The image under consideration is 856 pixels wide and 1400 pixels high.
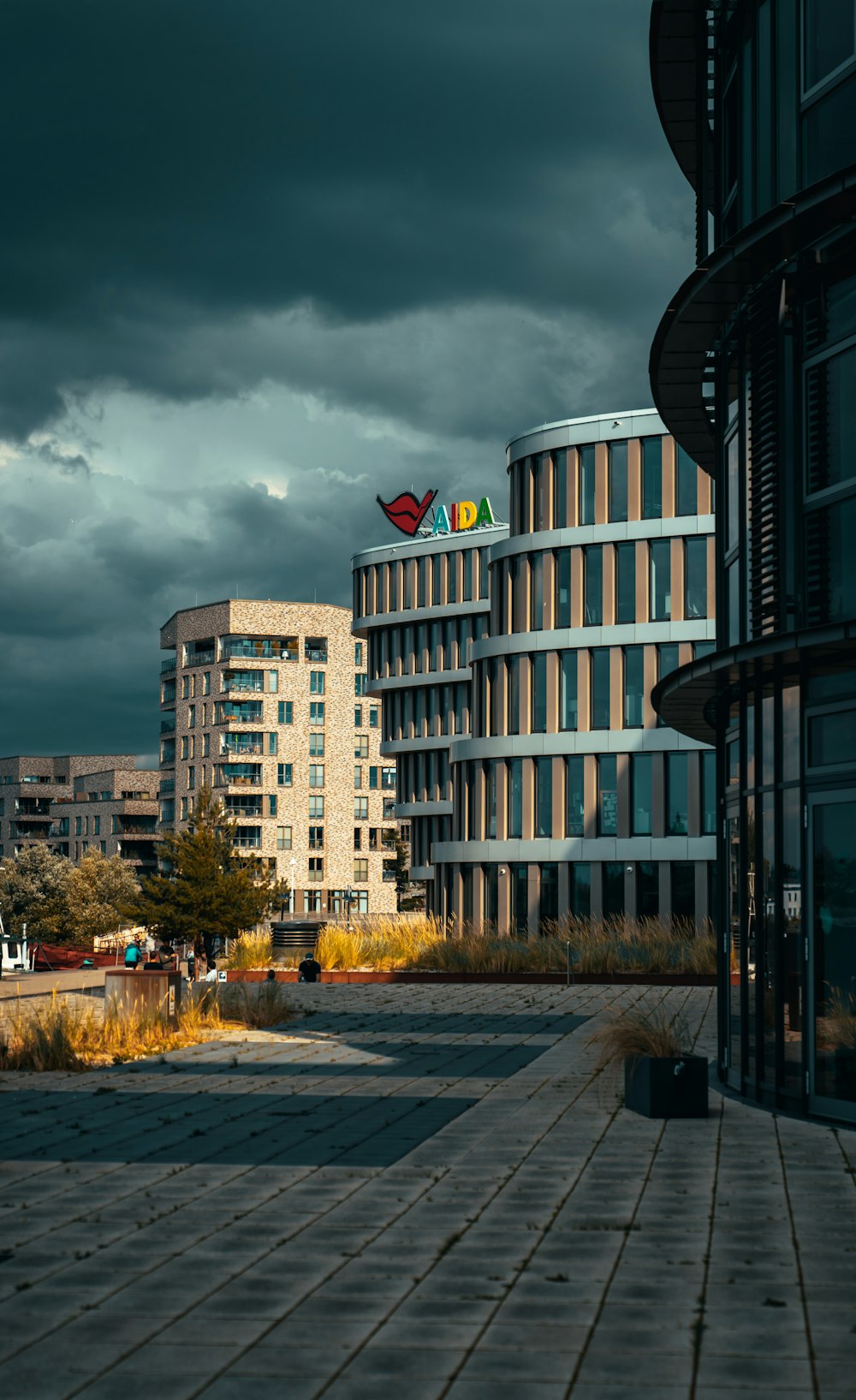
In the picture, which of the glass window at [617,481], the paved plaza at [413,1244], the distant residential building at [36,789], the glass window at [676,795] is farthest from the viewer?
the distant residential building at [36,789]

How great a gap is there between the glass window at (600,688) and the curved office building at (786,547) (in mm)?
34810

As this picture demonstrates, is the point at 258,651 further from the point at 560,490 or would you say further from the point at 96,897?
the point at 560,490

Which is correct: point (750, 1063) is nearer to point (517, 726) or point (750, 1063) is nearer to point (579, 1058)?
point (579, 1058)

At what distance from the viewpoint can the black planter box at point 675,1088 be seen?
559 inches

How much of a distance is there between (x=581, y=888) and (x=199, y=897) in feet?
47.5

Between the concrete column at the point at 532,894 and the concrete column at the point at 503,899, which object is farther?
the concrete column at the point at 503,899

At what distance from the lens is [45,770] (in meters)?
173

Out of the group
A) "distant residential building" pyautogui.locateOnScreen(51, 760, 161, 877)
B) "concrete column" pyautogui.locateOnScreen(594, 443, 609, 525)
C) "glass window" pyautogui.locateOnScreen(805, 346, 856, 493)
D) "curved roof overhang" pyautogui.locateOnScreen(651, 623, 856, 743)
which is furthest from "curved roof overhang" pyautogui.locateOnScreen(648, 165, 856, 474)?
"distant residential building" pyautogui.locateOnScreen(51, 760, 161, 877)

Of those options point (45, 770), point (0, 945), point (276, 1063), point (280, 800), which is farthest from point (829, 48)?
point (45, 770)

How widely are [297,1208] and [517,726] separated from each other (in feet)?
142

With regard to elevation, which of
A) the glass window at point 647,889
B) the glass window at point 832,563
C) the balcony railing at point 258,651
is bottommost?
the glass window at point 647,889

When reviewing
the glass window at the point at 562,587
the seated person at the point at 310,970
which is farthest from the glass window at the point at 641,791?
the seated person at the point at 310,970

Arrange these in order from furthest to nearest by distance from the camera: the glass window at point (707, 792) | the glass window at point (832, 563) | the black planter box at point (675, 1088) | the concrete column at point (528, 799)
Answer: the concrete column at point (528, 799), the glass window at point (707, 792), the black planter box at point (675, 1088), the glass window at point (832, 563)

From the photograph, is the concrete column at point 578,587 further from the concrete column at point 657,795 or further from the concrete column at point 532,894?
the concrete column at point 532,894
